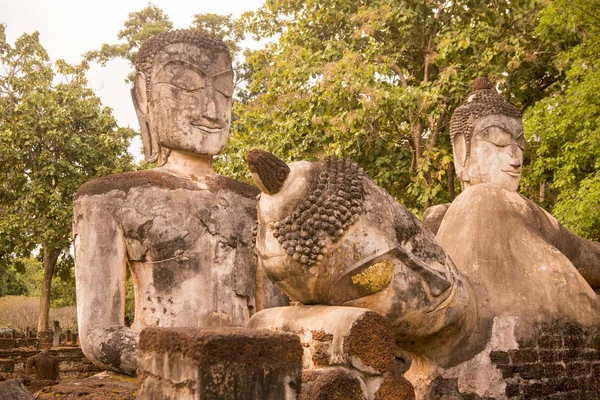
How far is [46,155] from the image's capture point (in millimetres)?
17812

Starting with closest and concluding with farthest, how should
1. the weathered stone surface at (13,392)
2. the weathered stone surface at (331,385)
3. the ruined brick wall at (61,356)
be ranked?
the weathered stone surface at (331,385) < the weathered stone surface at (13,392) < the ruined brick wall at (61,356)

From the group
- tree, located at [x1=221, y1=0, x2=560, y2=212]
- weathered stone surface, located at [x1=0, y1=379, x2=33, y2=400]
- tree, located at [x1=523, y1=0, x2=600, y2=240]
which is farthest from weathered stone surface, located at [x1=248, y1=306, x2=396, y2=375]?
tree, located at [x1=221, y1=0, x2=560, y2=212]

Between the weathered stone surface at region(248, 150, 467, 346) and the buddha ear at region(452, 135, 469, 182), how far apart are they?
1915 millimetres

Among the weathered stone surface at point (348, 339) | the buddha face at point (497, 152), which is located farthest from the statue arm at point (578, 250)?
the weathered stone surface at point (348, 339)

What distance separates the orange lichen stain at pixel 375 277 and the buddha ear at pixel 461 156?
85.5 inches

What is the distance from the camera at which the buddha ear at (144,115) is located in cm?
494

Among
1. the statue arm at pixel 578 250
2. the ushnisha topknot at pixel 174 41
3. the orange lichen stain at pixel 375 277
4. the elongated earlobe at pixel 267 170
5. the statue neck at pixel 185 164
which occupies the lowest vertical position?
the orange lichen stain at pixel 375 277

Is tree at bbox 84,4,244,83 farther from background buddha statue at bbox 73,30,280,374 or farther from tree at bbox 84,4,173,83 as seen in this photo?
background buddha statue at bbox 73,30,280,374

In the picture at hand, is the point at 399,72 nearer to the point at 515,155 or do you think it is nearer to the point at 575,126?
the point at 575,126

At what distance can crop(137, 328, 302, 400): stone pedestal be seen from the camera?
234cm

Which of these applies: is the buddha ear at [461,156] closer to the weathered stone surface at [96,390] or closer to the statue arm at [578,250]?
the statue arm at [578,250]

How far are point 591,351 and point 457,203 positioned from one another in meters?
1.30

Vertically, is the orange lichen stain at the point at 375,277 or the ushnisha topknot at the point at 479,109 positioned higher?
the ushnisha topknot at the point at 479,109

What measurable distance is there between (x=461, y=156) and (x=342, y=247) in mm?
2360
